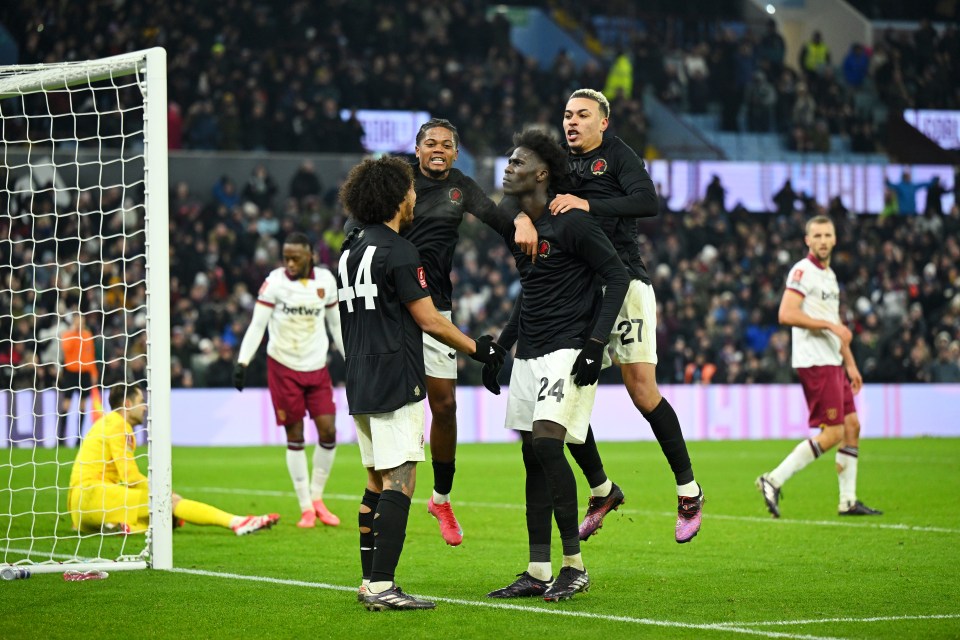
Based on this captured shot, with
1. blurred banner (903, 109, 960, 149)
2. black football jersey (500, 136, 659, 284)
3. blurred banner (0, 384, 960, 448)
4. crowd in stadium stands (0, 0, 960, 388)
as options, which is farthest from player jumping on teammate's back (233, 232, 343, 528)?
blurred banner (903, 109, 960, 149)

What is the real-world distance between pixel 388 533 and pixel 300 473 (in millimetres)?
4708

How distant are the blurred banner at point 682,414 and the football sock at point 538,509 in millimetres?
13031

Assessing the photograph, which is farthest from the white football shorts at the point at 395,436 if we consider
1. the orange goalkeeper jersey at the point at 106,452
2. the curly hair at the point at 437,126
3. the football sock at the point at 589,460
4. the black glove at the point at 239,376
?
the black glove at the point at 239,376

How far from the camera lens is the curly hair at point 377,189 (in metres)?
6.52

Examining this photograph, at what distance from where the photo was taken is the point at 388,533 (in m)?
6.33

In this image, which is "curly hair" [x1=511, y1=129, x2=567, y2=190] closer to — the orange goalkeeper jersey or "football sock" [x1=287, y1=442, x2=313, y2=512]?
the orange goalkeeper jersey

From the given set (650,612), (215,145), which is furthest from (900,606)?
(215,145)

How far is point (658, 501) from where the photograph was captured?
1237 centimetres

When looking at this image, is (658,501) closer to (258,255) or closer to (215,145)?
(258,255)

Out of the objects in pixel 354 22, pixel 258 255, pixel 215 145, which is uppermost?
pixel 354 22

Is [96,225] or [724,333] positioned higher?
[96,225]

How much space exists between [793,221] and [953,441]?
803cm

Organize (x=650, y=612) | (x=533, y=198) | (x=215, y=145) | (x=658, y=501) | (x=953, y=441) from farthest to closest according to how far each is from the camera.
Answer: (x=215, y=145) < (x=953, y=441) < (x=658, y=501) < (x=533, y=198) < (x=650, y=612)

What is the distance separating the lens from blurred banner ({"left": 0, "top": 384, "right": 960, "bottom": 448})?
2056 cm
